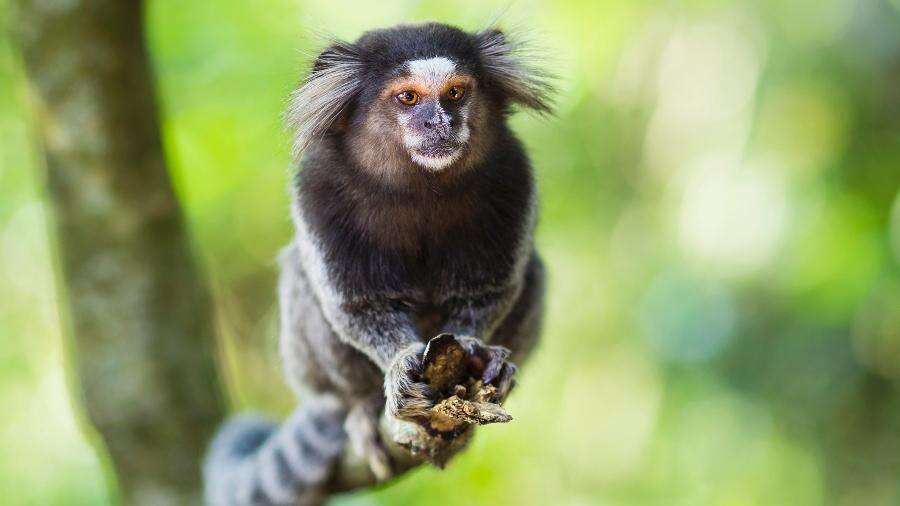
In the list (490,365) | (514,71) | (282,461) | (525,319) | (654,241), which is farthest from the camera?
(654,241)

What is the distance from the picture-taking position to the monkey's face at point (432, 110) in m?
2.63

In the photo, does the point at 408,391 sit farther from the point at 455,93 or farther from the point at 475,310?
the point at 455,93

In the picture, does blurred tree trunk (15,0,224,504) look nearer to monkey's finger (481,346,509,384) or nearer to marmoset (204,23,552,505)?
marmoset (204,23,552,505)

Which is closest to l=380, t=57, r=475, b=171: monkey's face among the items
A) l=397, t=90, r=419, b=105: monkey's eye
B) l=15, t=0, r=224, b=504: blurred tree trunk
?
l=397, t=90, r=419, b=105: monkey's eye

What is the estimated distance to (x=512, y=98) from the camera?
3.03 m

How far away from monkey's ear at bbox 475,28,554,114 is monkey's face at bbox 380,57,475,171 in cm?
22

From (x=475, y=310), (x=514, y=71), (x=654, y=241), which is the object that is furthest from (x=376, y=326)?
(x=654, y=241)

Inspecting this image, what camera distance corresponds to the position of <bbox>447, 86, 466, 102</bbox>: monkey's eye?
2.72 m

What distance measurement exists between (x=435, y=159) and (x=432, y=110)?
150 mm

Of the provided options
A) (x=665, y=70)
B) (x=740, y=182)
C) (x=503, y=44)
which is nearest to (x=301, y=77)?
(x=503, y=44)

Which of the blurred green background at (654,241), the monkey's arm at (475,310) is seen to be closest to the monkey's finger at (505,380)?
the monkey's arm at (475,310)

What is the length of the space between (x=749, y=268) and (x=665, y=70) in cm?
155

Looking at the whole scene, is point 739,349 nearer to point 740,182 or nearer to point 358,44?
point 740,182

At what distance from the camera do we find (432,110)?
2.67 meters
